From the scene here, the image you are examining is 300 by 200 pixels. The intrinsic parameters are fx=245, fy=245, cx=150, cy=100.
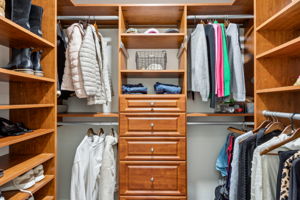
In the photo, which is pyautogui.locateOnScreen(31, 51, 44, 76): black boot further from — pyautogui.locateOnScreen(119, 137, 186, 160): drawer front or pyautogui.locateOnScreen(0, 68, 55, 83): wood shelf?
pyautogui.locateOnScreen(119, 137, 186, 160): drawer front

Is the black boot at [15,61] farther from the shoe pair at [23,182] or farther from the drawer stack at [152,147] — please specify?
the drawer stack at [152,147]

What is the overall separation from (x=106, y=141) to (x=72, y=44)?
0.88m

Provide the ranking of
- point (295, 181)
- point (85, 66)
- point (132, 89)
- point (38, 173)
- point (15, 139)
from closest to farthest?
point (295, 181) < point (15, 139) < point (38, 173) < point (85, 66) < point (132, 89)

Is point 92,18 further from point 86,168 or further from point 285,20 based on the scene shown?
point 285,20

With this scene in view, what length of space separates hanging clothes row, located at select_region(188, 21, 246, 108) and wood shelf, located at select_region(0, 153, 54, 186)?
4.40 ft

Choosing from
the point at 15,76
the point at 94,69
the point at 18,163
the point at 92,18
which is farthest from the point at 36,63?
the point at 92,18

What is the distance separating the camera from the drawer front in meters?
2.15

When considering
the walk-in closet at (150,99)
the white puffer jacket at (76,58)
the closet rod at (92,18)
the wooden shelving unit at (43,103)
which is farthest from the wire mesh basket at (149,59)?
the wooden shelving unit at (43,103)

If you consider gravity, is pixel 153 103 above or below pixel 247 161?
above

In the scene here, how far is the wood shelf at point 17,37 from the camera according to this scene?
129 cm

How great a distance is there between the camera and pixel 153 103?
85.0 inches

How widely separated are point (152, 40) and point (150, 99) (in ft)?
1.89

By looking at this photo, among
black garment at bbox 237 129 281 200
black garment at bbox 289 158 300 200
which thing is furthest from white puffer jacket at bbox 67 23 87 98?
black garment at bbox 289 158 300 200

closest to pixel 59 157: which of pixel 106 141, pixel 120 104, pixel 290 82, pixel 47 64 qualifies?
pixel 106 141
